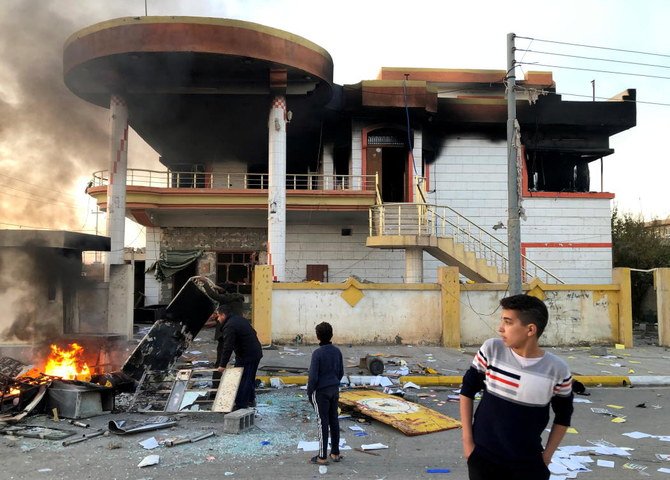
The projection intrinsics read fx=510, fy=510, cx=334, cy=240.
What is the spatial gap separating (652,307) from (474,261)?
→ 423 inches

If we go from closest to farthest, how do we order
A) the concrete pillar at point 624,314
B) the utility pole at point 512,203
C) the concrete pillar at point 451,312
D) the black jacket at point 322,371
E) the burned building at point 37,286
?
the black jacket at point 322,371 < the burned building at point 37,286 < the utility pole at point 512,203 < the concrete pillar at point 451,312 < the concrete pillar at point 624,314

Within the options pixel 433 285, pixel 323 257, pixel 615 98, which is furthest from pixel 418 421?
pixel 615 98

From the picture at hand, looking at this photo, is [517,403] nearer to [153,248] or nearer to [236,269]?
[236,269]

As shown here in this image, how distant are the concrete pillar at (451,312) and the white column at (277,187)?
4920 mm

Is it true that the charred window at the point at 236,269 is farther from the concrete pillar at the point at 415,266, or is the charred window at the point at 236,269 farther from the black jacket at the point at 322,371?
the black jacket at the point at 322,371

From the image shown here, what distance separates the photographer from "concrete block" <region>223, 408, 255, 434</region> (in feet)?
19.9

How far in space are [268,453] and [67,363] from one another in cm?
489

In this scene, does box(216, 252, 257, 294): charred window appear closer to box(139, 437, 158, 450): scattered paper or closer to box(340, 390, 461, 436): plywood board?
box(340, 390, 461, 436): plywood board

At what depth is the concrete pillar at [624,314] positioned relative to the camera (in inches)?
526

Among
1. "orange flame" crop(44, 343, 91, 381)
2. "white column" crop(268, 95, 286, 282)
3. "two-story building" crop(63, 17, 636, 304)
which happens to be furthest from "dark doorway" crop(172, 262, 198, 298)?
"orange flame" crop(44, 343, 91, 381)

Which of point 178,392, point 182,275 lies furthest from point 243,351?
point 182,275

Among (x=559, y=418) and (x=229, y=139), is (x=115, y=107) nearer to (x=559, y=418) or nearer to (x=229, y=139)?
(x=229, y=139)

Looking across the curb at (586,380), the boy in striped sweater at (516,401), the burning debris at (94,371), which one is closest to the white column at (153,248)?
the burning debris at (94,371)

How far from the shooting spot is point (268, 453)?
536cm
